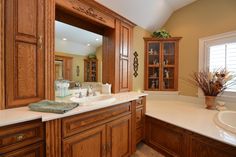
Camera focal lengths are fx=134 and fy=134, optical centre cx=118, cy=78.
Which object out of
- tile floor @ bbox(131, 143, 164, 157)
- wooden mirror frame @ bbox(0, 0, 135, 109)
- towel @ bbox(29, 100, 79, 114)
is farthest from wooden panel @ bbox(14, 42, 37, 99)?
tile floor @ bbox(131, 143, 164, 157)

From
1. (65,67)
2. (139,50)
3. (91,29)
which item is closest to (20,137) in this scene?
(65,67)

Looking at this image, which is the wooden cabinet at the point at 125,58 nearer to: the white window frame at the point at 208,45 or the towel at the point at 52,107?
the towel at the point at 52,107

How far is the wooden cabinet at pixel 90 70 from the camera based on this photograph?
2.12 meters

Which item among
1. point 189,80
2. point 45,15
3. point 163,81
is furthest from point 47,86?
point 189,80

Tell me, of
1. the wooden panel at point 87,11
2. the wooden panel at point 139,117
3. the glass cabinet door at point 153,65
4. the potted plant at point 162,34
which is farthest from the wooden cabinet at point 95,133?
the potted plant at point 162,34

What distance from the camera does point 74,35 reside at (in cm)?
200

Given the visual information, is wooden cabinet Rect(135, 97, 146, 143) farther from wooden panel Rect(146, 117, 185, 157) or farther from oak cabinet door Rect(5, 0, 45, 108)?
oak cabinet door Rect(5, 0, 45, 108)

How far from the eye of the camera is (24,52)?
128 centimetres

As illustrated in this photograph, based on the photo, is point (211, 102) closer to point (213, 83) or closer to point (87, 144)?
point (213, 83)

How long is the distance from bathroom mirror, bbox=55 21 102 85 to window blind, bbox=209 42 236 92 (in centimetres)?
223

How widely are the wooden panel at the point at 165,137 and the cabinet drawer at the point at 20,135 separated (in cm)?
166

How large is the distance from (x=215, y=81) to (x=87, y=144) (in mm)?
2389

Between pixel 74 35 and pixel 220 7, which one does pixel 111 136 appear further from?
pixel 220 7

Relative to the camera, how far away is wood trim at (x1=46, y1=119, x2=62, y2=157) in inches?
41.7
